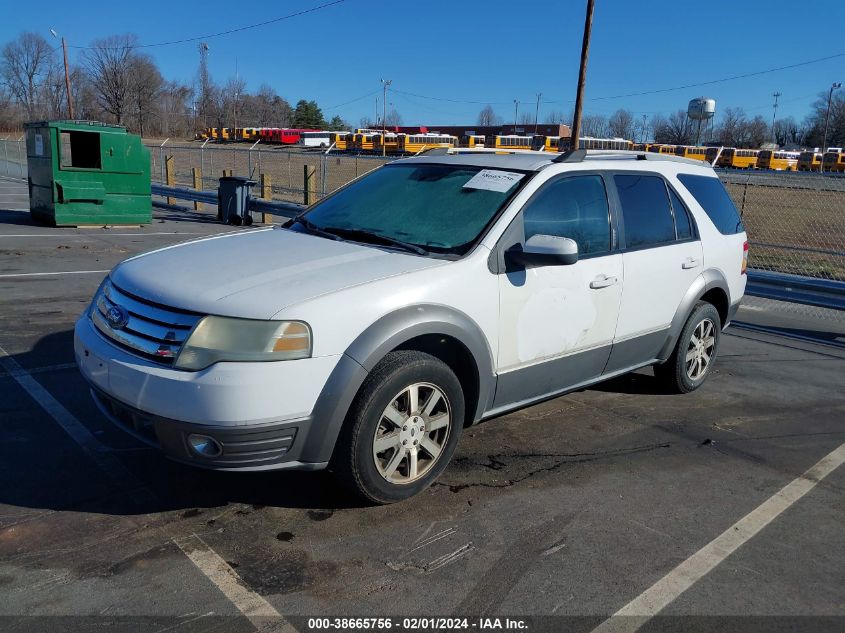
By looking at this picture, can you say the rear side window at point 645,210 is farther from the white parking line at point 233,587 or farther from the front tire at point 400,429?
the white parking line at point 233,587

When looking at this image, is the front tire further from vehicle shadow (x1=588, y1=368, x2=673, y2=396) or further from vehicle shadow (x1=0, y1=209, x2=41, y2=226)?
vehicle shadow (x1=0, y1=209, x2=41, y2=226)

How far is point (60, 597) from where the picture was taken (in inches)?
110

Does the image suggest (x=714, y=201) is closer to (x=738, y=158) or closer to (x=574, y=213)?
(x=574, y=213)

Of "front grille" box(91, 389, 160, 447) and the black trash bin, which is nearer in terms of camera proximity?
"front grille" box(91, 389, 160, 447)

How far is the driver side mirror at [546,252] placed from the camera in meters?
3.78

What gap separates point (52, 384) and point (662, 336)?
4.31 meters

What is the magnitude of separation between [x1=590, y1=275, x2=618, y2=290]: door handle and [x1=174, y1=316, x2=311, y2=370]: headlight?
2032 millimetres

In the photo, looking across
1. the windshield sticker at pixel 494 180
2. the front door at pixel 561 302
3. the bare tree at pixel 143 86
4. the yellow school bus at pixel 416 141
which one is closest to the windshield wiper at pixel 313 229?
the windshield sticker at pixel 494 180

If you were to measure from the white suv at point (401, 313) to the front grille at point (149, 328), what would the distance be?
0.01 metres

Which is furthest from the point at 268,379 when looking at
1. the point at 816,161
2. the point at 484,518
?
the point at 816,161

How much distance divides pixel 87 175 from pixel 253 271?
12.1 meters

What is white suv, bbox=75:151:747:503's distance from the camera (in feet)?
10.2

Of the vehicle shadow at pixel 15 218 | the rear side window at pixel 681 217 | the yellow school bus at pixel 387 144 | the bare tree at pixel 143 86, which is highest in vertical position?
the bare tree at pixel 143 86

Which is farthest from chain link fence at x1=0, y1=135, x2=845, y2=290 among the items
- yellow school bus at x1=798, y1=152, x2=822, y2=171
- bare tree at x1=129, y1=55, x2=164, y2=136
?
bare tree at x1=129, y1=55, x2=164, y2=136
